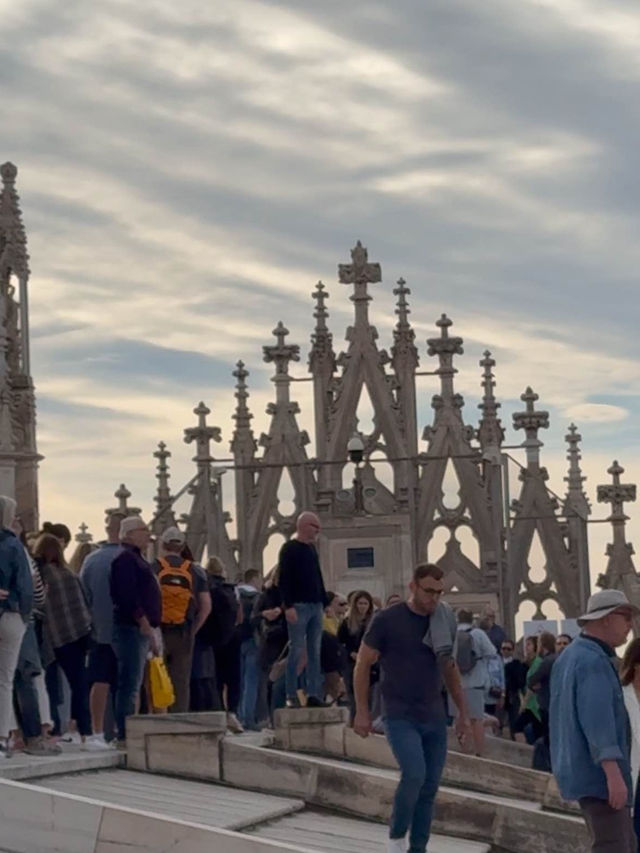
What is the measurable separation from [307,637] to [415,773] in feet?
17.1

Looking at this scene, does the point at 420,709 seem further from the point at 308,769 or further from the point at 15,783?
the point at 308,769

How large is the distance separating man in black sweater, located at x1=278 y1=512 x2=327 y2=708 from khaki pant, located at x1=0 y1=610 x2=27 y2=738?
3.17 meters

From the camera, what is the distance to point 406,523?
131ft

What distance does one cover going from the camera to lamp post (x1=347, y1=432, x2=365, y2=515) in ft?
120

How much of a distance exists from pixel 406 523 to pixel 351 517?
3.05 ft

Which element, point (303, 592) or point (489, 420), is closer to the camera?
point (303, 592)

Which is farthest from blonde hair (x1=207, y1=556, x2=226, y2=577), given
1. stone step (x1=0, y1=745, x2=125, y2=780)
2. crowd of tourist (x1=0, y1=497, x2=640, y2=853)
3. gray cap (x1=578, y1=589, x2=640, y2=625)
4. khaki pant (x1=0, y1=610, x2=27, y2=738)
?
gray cap (x1=578, y1=589, x2=640, y2=625)

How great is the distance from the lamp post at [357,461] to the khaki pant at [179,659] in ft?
62.6

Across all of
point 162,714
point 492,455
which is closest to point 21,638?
point 162,714

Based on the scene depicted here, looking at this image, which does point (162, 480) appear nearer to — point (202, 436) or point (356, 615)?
point (202, 436)

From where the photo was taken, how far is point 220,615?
1850cm

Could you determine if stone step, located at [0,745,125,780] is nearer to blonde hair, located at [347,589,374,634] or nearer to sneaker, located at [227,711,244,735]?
sneaker, located at [227,711,244,735]

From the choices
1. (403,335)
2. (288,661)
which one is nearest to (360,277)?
(403,335)

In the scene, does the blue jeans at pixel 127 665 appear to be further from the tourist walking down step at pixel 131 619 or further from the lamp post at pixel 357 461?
the lamp post at pixel 357 461
